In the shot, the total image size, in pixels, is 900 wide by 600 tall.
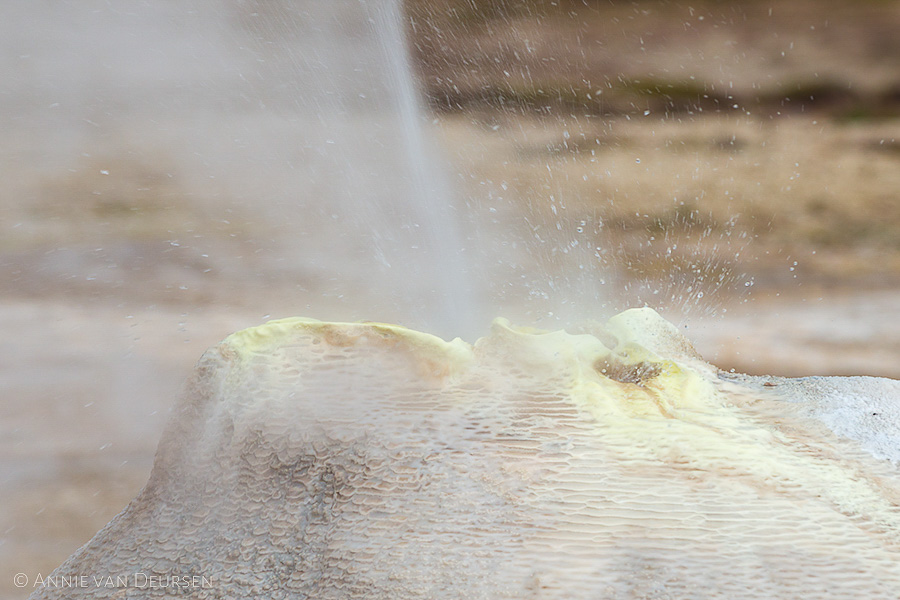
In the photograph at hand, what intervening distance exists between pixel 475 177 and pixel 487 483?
82cm

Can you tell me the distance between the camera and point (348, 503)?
0.36 meters

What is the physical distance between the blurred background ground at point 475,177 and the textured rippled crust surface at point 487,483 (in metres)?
0.60

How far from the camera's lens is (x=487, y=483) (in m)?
0.36

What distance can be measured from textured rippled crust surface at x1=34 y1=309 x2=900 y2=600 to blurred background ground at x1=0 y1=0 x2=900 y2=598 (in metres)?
0.60

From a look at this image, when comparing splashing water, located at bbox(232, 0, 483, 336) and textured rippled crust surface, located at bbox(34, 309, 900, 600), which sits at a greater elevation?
splashing water, located at bbox(232, 0, 483, 336)

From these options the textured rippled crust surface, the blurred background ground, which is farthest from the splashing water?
the textured rippled crust surface

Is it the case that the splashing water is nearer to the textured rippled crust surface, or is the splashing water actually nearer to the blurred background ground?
the blurred background ground

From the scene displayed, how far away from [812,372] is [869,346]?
122 millimetres

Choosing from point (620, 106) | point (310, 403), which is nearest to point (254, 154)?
point (620, 106)

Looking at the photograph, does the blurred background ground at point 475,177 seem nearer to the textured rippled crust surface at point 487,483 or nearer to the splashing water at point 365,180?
the splashing water at point 365,180

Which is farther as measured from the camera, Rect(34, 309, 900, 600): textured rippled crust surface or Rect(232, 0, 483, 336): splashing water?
Rect(232, 0, 483, 336): splashing water

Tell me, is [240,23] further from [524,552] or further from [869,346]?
[869,346]

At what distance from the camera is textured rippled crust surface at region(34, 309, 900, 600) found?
1.09ft

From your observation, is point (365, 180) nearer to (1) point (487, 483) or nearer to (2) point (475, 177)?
(2) point (475, 177)
